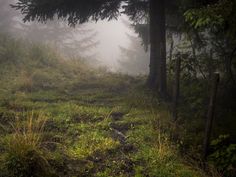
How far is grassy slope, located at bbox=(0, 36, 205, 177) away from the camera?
6.42 m

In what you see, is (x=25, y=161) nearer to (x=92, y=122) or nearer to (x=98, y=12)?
(x=92, y=122)

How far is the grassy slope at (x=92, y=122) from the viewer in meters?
6.42

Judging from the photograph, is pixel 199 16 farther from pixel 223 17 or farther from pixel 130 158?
pixel 130 158

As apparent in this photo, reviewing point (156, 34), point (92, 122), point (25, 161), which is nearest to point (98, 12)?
point (156, 34)

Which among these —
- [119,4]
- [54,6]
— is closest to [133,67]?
[119,4]

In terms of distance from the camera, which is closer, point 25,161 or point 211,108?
point 25,161

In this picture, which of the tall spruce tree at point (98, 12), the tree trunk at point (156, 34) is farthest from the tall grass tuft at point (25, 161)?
the tree trunk at point (156, 34)

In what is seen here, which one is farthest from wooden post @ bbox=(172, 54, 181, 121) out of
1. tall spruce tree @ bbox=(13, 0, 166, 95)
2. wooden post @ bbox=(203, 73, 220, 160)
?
tall spruce tree @ bbox=(13, 0, 166, 95)

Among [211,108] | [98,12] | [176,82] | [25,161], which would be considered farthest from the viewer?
[98,12]

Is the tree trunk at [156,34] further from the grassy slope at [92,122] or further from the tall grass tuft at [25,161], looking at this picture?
the tall grass tuft at [25,161]

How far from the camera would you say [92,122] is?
929 cm

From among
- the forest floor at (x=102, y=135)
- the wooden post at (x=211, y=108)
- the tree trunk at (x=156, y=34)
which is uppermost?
the tree trunk at (x=156, y=34)

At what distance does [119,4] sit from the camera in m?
15.9

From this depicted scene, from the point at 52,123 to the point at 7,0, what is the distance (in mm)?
30634
